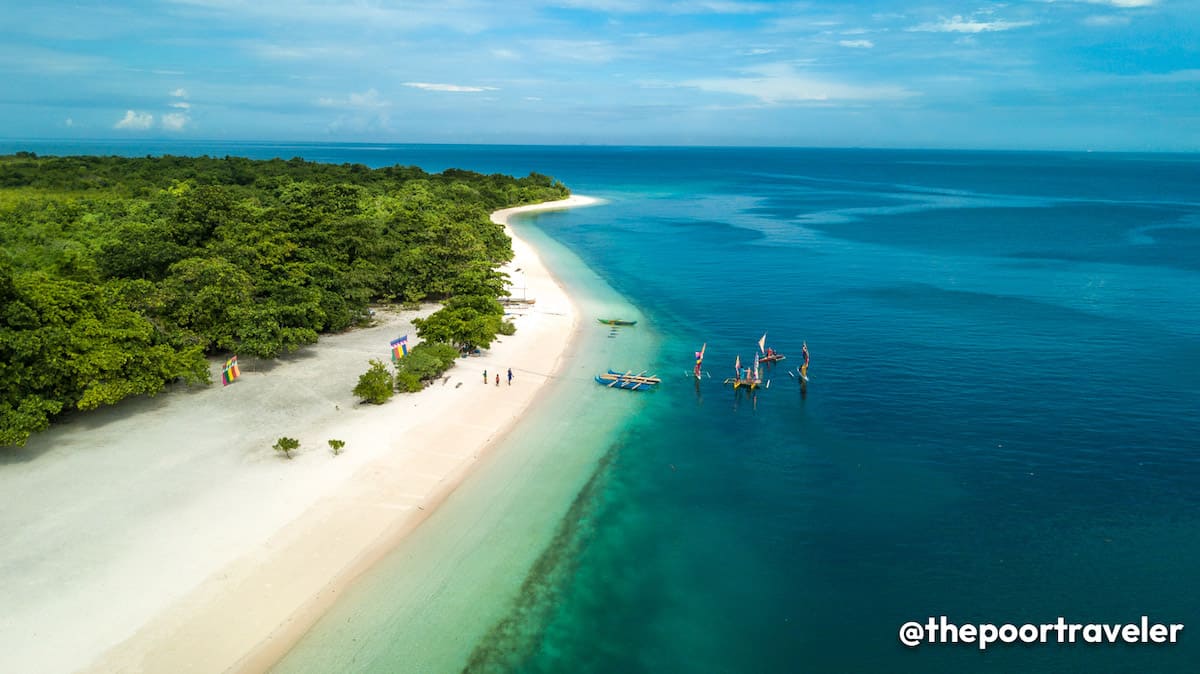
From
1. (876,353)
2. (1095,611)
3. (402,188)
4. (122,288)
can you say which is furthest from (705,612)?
(402,188)

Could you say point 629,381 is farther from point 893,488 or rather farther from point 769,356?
point 893,488

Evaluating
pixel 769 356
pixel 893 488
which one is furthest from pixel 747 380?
pixel 893 488

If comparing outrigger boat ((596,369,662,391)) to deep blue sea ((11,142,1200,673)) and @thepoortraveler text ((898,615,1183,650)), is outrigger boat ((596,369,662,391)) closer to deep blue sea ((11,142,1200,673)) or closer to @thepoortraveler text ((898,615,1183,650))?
deep blue sea ((11,142,1200,673))

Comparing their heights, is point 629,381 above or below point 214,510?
above

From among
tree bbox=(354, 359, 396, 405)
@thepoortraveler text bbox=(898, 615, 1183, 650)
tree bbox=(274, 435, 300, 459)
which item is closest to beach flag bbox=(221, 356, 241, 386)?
tree bbox=(354, 359, 396, 405)

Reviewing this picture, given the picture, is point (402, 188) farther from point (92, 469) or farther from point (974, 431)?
point (974, 431)

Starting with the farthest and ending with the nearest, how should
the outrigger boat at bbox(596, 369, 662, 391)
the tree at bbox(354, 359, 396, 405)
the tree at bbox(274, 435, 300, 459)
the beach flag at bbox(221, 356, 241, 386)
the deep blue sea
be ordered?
the outrigger boat at bbox(596, 369, 662, 391) < the beach flag at bbox(221, 356, 241, 386) < the tree at bbox(354, 359, 396, 405) < the tree at bbox(274, 435, 300, 459) < the deep blue sea
